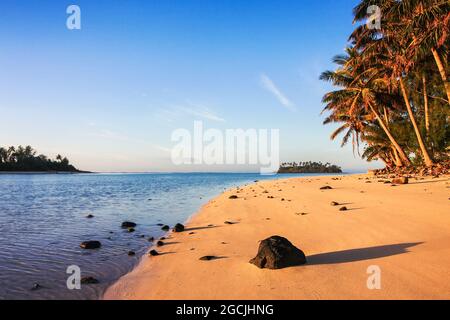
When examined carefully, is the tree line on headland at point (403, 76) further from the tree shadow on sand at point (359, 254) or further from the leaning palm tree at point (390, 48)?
the tree shadow on sand at point (359, 254)

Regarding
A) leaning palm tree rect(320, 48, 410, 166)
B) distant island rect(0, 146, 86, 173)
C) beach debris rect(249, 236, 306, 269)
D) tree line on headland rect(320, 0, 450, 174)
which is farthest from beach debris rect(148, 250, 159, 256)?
distant island rect(0, 146, 86, 173)

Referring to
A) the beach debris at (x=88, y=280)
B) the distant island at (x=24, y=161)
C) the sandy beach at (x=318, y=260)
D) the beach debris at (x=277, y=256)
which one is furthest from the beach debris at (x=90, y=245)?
the distant island at (x=24, y=161)

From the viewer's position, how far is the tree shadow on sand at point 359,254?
5.88 metres

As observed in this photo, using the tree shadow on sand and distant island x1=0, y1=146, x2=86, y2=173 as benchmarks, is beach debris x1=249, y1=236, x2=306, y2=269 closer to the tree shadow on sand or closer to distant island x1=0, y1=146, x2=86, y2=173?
the tree shadow on sand

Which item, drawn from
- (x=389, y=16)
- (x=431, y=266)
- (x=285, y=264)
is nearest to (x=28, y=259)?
(x=285, y=264)

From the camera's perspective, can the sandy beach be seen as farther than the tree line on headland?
No

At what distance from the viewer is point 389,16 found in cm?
2325

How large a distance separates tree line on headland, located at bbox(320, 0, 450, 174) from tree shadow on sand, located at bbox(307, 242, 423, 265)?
14.7 meters

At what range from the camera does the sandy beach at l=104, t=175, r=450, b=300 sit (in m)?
4.61

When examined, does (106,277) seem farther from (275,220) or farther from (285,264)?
(275,220)

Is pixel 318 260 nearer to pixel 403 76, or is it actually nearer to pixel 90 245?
pixel 90 245

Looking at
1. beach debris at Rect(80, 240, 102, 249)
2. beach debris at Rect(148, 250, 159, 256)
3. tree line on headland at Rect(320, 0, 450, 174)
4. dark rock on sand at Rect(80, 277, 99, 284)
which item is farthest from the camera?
tree line on headland at Rect(320, 0, 450, 174)

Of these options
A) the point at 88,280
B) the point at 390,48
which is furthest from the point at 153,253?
the point at 390,48
